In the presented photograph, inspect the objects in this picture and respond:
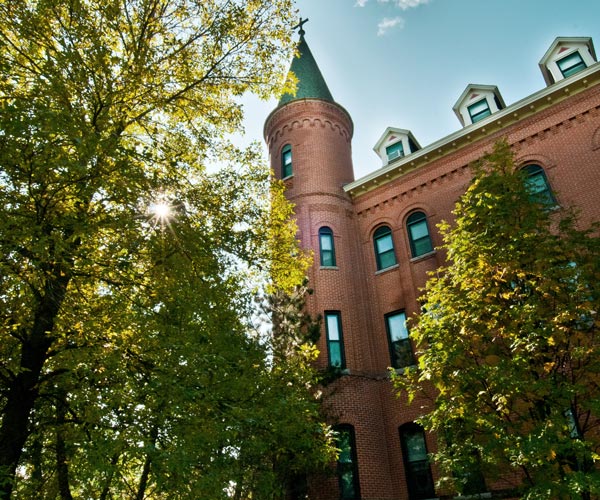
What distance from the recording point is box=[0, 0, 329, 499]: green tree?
6.25 m

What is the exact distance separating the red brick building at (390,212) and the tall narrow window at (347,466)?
30 mm

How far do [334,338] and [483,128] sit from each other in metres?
9.65

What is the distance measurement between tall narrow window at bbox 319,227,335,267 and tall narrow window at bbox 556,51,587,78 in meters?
10.7

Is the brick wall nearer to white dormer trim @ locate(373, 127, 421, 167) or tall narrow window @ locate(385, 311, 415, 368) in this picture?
tall narrow window @ locate(385, 311, 415, 368)

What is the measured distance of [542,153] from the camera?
16.3 metres

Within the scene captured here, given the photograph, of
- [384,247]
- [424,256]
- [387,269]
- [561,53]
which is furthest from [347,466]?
[561,53]

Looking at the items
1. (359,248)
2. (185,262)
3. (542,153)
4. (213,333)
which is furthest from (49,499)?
(542,153)

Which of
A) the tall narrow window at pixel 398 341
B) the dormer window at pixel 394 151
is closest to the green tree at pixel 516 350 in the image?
the tall narrow window at pixel 398 341

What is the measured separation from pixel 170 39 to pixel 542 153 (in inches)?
514

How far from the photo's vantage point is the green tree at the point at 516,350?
7430 millimetres

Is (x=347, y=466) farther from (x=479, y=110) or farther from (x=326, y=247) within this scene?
(x=479, y=110)

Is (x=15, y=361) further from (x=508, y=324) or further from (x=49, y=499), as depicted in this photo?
(x=508, y=324)

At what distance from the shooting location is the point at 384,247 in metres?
18.9

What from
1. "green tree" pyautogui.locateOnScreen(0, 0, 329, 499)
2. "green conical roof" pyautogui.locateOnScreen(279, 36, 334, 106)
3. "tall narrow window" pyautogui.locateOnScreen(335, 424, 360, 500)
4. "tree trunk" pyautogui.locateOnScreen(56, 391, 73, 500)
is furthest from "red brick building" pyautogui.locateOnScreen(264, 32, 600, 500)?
"tree trunk" pyautogui.locateOnScreen(56, 391, 73, 500)
